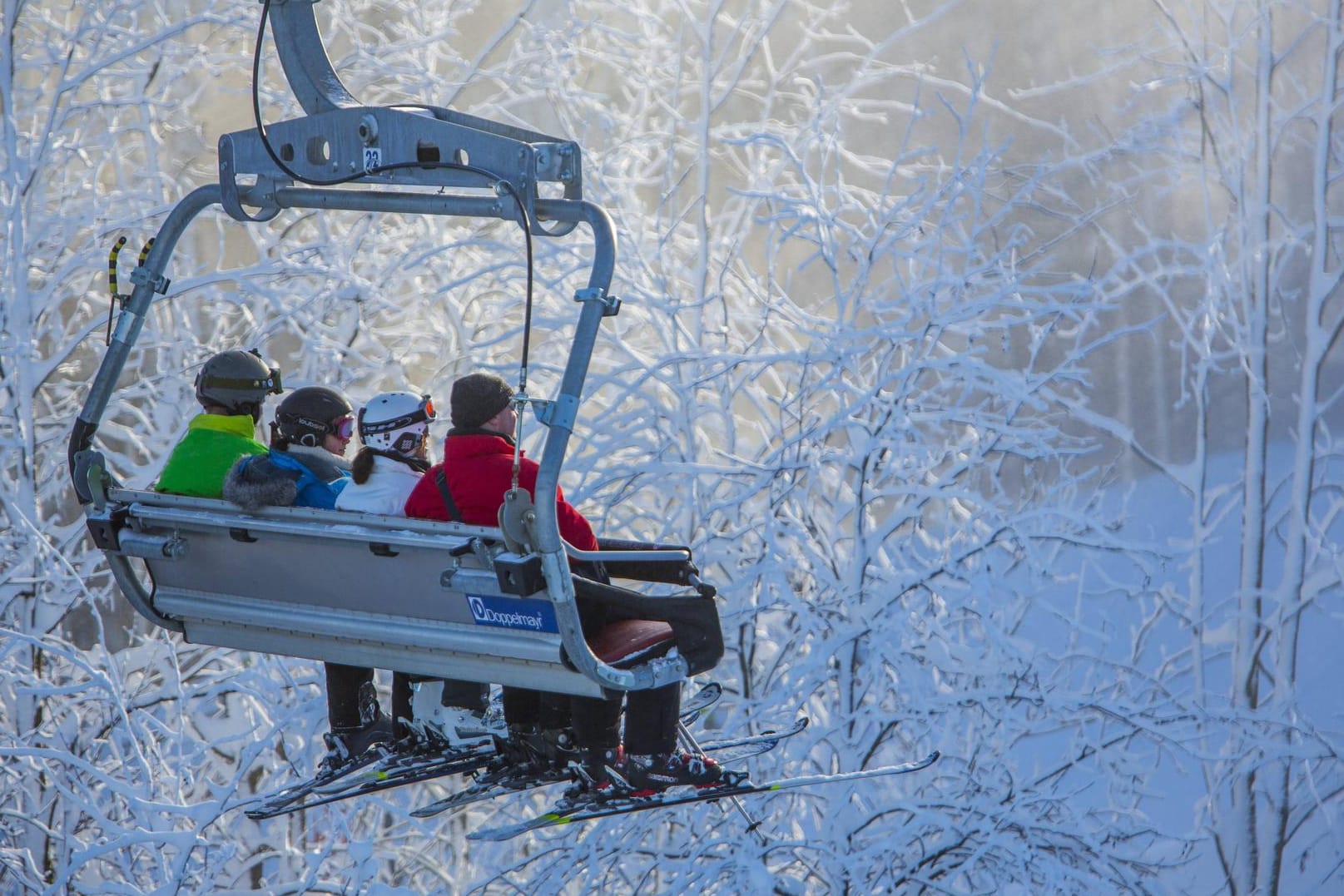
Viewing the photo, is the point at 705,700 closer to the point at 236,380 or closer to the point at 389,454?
the point at 389,454

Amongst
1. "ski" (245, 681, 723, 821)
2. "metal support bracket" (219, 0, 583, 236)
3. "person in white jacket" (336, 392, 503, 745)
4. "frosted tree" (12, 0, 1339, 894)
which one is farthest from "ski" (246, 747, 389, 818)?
"frosted tree" (12, 0, 1339, 894)

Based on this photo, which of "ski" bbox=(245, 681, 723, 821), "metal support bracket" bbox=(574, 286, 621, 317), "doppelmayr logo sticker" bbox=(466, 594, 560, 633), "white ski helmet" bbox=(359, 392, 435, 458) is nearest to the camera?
"metal support bracket" bbox=(574, 286, 621, 317)

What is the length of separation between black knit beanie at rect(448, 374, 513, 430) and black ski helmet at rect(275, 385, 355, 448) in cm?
57

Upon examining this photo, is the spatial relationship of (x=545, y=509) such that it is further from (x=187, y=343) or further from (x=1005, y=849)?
(x=187, y=343)

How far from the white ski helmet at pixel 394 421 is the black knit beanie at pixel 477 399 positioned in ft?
0.72

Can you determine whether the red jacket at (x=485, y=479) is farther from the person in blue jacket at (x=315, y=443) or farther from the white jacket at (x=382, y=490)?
the person in blue jacket at (x=315, y=443)

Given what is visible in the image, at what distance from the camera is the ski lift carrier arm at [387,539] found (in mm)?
3535

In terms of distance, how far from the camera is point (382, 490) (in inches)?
165

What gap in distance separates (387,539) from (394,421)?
0.50 metres

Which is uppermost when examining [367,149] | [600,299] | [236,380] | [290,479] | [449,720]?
[367,149]

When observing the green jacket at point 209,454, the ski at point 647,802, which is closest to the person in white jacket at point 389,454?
the green jacket at point 209,454

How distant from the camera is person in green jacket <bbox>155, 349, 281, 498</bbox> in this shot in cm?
433

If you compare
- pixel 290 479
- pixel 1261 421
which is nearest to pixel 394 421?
pixel 290 479

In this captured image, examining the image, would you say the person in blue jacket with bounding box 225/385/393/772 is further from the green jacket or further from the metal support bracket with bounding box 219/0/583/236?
the metal support bracket with bounding box 219/0/583/236
